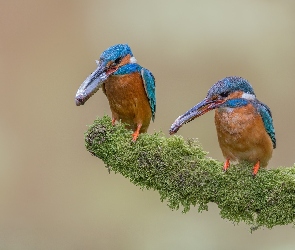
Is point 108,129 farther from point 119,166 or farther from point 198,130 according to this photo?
point 198,130

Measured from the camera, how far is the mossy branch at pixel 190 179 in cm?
253

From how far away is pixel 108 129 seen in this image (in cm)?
261

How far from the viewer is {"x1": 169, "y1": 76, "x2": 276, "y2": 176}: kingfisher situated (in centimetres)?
265

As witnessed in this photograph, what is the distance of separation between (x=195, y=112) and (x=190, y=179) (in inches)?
12.1

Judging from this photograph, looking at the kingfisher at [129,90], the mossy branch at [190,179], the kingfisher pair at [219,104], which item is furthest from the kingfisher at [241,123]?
the kingfisher at [129,90]

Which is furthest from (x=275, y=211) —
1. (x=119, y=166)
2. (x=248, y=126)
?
(x=119, y=166)

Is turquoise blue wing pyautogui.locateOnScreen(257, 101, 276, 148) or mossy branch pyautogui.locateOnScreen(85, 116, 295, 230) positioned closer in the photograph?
mossy branch pyautogui.locateOnScreen(85, 116, 295, 230)

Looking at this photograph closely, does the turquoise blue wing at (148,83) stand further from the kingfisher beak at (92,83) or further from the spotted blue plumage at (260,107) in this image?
the spotted blue plumage at (260,107)

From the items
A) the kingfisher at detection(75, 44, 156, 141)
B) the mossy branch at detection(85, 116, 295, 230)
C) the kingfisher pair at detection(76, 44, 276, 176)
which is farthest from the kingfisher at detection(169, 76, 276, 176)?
the kingfisher at detection(75, 44, 156, 141)

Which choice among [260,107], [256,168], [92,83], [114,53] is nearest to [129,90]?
[114,53]

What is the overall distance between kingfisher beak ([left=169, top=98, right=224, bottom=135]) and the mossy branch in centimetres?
11

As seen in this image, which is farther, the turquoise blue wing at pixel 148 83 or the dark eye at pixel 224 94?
the turquoise blue wing at pixel 148 83

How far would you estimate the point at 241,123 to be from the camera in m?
2.75

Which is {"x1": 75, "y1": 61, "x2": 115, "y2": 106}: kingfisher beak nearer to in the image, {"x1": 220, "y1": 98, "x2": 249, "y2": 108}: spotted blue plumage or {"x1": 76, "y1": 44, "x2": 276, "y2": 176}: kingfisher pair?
{"x1": 76, "y1": 44, "x2": 276, "y2": 176}: kingfisher pair
